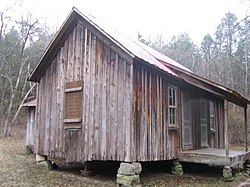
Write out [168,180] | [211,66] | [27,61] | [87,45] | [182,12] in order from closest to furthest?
[168,180] → [87,45] → [27,61] → [211,66] → [182,12]

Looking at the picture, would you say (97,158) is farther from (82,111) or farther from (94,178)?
(82,111)

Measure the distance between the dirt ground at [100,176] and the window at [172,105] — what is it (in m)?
2.08

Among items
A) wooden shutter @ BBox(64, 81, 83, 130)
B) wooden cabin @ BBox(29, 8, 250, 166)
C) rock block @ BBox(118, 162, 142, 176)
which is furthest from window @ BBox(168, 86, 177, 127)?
wooden shutter @ BBox(64, 81, 83, 130)

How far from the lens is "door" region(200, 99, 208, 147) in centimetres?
1373

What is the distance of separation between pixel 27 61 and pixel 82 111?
886 inches

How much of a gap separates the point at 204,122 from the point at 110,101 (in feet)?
20.7

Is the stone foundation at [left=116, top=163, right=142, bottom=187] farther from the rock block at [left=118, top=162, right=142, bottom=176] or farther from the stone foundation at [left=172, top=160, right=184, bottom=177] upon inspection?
the stone foundation at [left=172, top=160, right=184, bottom=177]

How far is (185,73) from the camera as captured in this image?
10.8 meters

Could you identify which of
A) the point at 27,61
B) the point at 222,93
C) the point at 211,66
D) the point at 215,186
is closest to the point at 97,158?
the point at 215,186

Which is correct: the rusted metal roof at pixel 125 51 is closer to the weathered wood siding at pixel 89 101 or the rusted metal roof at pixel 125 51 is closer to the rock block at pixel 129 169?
the weathered wood siding at pixel 89 101

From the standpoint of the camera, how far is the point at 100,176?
1049 centimetres

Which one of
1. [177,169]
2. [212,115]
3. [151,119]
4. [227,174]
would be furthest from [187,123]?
[212,115]

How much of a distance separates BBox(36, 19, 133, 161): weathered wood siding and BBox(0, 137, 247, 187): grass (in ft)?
2.52

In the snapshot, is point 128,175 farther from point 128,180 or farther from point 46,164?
point 46,164
